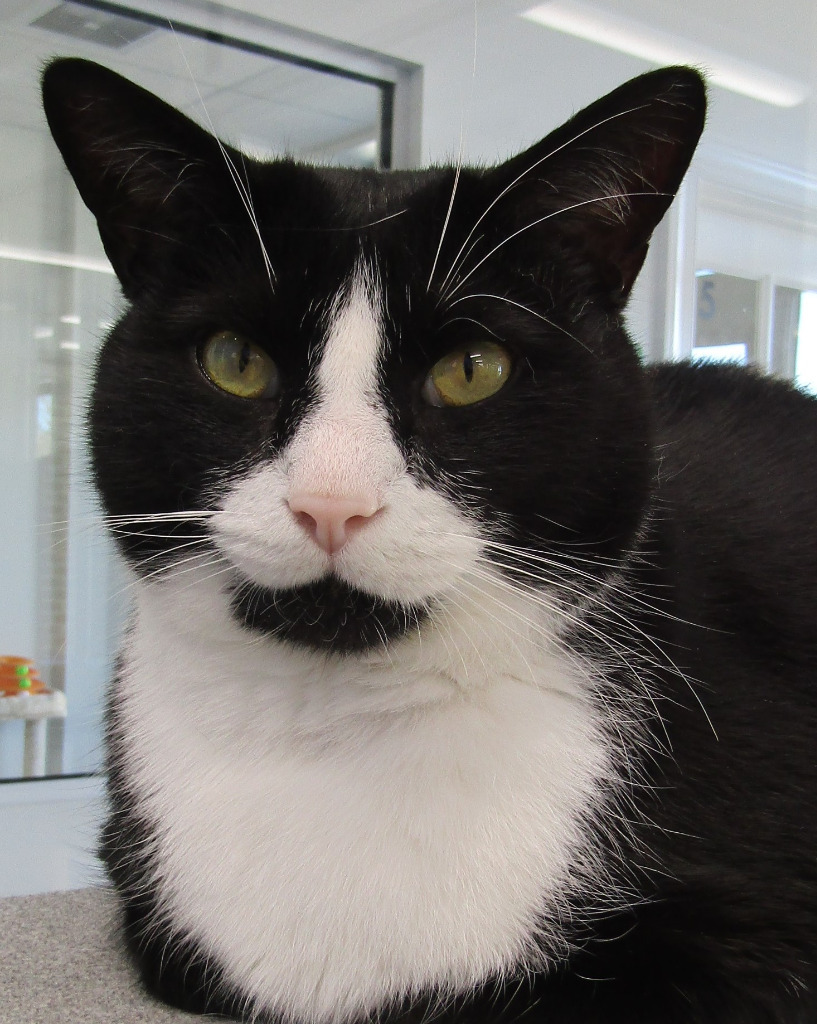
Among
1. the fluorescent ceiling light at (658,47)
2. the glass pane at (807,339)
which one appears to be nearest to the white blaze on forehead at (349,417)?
the fluorescent ceiling light at (658,47)

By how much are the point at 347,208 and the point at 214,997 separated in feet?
1.66

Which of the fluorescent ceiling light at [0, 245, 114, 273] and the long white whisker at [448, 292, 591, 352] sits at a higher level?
the fluorescent ceiling light at [0, 245, 114, 273]

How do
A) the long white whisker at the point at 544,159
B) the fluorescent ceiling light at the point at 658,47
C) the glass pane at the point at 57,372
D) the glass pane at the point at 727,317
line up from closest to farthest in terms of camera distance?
the long white whisker at the point at 544,159 < the glass pane at the point at 57,372 < the fluorescent ceiling light at the point at 658,47 < the glass pane at the point at 727,317

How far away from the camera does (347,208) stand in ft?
2.19

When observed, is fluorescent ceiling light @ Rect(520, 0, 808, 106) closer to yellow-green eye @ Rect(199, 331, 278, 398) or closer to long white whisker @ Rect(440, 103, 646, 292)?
long white whisker @ Rect(440, 103, 646, 292)

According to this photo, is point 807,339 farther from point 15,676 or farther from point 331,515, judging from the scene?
point 331,515

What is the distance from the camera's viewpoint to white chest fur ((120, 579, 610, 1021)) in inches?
25.3

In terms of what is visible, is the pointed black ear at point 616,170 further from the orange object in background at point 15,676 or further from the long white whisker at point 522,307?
the orange object in background at point 15,676

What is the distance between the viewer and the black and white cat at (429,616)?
0.62m

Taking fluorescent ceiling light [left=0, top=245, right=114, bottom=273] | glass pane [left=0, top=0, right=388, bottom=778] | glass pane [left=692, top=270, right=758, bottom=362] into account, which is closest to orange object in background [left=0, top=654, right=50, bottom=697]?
glass pane [left=0, top=0, right=388, bottom=778]

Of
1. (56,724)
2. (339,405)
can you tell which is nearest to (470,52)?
(56,724)

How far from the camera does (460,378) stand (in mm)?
635

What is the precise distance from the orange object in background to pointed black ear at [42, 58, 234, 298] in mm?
1130

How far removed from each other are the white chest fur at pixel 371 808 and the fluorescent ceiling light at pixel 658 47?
152 centimetres
